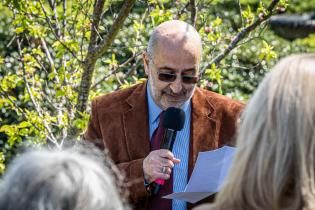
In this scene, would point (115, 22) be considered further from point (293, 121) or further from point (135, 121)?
point (293, 121)

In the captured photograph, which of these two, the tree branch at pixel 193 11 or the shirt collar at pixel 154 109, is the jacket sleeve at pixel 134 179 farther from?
the tree branch at pixel 193 11

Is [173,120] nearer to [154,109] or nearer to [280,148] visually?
[154,109]

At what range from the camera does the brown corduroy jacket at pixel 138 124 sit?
4.49 m

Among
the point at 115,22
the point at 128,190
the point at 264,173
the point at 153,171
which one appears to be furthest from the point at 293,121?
the point at 115,22

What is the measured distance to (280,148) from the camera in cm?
249

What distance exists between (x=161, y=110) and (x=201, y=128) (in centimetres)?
25

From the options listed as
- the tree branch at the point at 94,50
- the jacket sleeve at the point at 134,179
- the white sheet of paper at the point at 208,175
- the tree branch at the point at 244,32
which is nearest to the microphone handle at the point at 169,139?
the white sheet of paper at the point at 208,175

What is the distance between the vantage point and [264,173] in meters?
2.50

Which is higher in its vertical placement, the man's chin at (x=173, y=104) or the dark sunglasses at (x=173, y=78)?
the dark sunglasses at (x=173, y=78)

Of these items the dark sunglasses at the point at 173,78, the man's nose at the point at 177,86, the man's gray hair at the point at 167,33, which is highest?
the man's gray hair at the point at 167,33

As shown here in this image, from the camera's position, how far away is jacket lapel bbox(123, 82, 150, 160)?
14.7 ft

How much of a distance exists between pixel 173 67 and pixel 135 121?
1.26ft

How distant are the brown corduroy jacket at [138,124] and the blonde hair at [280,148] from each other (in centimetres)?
187

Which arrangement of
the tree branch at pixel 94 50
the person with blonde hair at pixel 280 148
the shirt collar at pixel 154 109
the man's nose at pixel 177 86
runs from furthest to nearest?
the tree branch at pixel 94 50 < the shirt collar at pixel 154 109 < the man's nose at pixel 177 86 < the person with blonde hair at pixel 280 148
